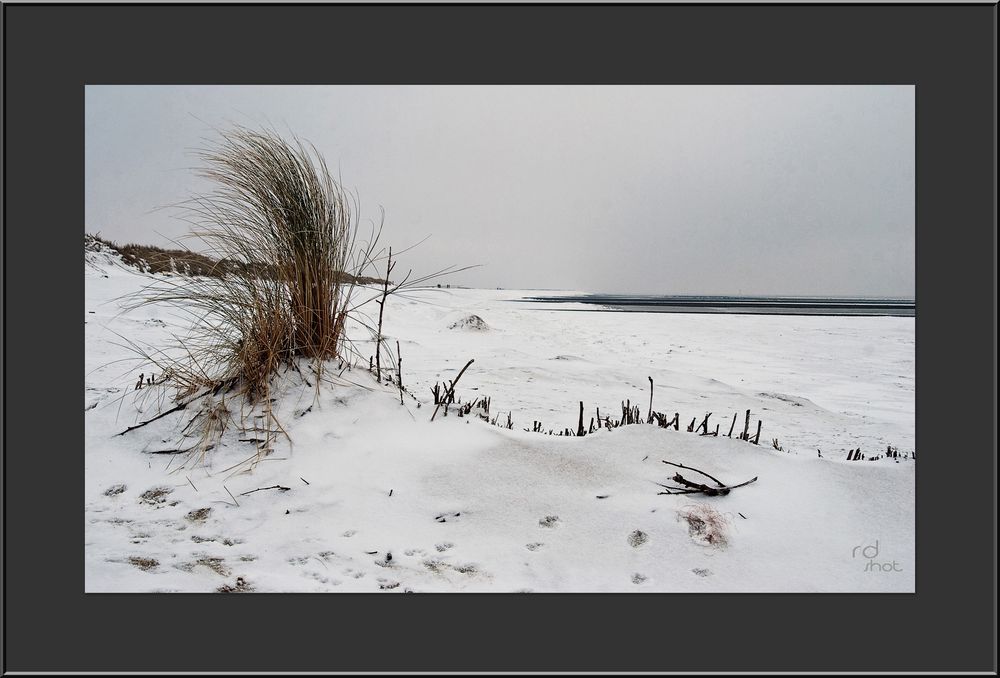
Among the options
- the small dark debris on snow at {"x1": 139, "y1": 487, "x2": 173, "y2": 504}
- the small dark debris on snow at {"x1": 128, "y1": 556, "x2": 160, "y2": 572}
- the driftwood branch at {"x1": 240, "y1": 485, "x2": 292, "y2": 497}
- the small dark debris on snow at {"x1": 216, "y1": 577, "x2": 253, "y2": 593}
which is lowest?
the small dark debris on snow at {"x1": 216, "y1": 577, "x2": 253, "y2": 593}

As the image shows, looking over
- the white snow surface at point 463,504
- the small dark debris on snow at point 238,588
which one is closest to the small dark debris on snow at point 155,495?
the white snow surface at point 463,504

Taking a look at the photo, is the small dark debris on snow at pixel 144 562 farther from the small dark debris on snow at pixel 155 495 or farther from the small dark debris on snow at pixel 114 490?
the small dark debris on snow at pixel 114 490

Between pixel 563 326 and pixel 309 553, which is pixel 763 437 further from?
pixel 563 326

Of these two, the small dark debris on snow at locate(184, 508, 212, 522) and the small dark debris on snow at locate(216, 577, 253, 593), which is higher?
the small dark debris on snow at locate(184, 508, 212, 522)

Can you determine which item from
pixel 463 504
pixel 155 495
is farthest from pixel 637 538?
pixel 155 495

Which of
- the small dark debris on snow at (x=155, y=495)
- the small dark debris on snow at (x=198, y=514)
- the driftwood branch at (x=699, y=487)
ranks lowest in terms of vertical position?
the small dark debris on snow at (x=198, y=514)

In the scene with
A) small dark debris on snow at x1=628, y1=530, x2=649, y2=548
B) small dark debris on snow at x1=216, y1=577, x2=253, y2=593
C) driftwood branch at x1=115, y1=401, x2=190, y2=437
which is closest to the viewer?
small dark debris on snow at x1=216, y1=577, x2=253, y2=593

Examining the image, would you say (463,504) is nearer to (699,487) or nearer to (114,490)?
(699,487)

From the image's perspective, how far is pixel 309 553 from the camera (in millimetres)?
1378

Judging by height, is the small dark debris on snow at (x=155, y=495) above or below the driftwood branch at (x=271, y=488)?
below

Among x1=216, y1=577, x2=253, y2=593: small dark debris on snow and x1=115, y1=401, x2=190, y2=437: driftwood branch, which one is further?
x1=115, y1=401, x2=190, y2=437: driftwood branch

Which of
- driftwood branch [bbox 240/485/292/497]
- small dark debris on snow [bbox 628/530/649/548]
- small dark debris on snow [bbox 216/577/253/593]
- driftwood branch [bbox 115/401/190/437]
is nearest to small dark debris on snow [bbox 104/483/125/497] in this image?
driftwood branch [bbox 115/401/190/437]

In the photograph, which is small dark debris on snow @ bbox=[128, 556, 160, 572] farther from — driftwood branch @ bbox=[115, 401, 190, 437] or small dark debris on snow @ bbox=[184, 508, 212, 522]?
driftwood branch @ bbox=[115, 401, 190, 437]

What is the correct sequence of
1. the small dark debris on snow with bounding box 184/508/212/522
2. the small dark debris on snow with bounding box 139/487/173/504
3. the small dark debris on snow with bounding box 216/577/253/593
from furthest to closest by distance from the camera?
the small dark debris on snow with bounding box 139/487/173/504 < the small dark debris on snow with bounding box 184/508/212/522 < the small dark debris on snow with bounding box 216/577/253/593
